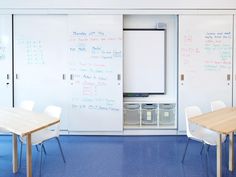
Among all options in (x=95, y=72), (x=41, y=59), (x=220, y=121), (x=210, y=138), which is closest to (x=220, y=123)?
(x=220, y=121)

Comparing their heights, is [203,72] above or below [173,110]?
above

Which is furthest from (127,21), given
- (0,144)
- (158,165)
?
(0,144)

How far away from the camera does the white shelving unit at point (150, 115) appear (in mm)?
4852

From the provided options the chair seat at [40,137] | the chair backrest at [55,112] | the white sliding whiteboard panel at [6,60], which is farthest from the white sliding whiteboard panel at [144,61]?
the white sliding whiteboard panel at [6,60]

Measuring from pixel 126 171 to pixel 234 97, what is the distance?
8.16 ft

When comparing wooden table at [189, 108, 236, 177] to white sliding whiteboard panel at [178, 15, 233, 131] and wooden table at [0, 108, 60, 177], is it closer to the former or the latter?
white sliding whiteboard panel at [178, 15, 233, 131]

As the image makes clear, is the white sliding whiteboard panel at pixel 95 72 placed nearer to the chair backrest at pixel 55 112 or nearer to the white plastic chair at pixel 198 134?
the chair backrest at pixel 55 112

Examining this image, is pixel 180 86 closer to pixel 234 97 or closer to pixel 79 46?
pixel 234 97

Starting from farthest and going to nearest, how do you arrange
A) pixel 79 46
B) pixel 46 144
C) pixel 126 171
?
pixel 79 46, pixel 46 144, pixel 126 171

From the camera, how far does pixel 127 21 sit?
4.88 m

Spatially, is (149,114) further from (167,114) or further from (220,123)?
(220,123)

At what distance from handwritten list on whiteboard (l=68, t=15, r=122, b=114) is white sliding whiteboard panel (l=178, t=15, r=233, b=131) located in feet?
3.64

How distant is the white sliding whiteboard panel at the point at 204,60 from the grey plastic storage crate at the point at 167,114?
0.21 m

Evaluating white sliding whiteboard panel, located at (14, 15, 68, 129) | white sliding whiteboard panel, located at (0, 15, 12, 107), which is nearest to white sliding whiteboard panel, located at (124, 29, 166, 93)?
white sliding whiteboard panel, located at (14, 15, 68, 129)
